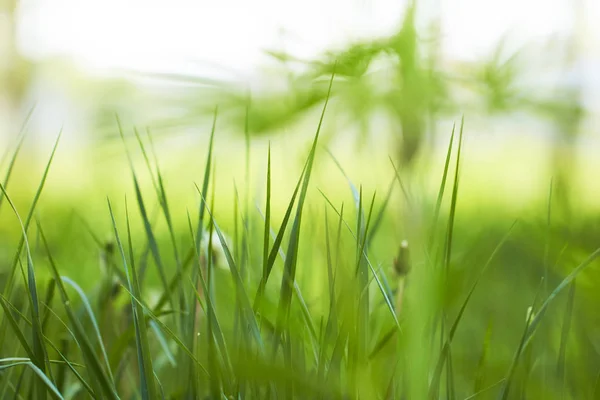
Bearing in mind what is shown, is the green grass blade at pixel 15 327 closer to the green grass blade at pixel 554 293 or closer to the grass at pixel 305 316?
the grass at pixel 305 316

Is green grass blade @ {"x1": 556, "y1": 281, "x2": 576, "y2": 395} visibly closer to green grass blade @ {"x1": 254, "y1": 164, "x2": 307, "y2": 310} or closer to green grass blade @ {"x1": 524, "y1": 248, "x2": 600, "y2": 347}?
green grass blade @ {"x1": 524, "y1": 248, "x2": 600, "y2": 347}

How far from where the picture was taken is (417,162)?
0.46 m

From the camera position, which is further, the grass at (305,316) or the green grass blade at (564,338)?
the green grass blade at (564,338)

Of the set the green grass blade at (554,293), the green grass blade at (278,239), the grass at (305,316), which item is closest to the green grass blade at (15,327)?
the grass at (305,316)

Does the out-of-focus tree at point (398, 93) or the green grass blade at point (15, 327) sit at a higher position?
the out-of-focus tree at point (398, 93)

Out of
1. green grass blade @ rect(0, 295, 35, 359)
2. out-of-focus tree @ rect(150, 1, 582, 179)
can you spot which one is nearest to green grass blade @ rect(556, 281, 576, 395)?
out-of-focus tree @ rect(150, 1, 582, 179)

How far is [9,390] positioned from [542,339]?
1.75ft

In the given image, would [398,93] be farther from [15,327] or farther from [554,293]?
[15,327]

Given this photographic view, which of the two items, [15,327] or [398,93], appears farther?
[398,93]

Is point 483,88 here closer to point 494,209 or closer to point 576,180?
point 576,180

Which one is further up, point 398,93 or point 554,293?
point 398,93

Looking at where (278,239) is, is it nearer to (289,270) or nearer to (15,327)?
(289,270)

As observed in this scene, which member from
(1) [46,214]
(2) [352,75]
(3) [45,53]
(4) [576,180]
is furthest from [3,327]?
(3) [45,53]

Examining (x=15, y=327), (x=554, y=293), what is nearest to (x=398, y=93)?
(x=554, y=293)
